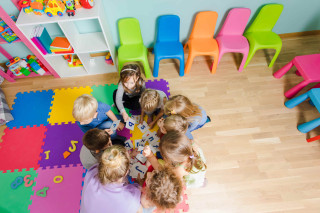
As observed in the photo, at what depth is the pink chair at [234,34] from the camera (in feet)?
9.87

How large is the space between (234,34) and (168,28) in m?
1.20

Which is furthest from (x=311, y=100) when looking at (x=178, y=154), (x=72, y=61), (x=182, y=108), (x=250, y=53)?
(x=72, y=61)

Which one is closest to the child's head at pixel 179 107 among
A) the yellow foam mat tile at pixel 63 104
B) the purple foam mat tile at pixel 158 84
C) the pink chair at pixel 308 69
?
the purple foam mat tile at pixel 158 84

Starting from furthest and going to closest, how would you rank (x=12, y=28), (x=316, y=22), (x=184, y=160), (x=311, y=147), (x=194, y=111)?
1. (x=316, y=22)
2. (x=311, y=147)
3. (x=12, y=28)
4. (x=194, y=111)
5. (x=184, y=160)

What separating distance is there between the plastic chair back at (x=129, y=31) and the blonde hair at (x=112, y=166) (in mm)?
2145

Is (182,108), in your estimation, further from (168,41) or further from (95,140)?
(168,41)

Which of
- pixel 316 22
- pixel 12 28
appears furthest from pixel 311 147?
pixel 12 28

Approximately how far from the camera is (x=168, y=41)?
3.26m

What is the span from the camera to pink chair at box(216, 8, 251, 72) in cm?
301

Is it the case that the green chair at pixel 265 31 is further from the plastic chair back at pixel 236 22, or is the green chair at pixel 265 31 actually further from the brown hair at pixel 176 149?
the brown hair at pixel 176 149

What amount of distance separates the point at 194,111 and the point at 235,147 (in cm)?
101

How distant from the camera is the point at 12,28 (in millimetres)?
2551

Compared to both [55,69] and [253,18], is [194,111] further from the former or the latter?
[55,69]

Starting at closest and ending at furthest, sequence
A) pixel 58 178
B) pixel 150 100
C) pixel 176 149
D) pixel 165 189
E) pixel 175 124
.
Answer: pixel 165 189 → pixel 176 149 → pixel 175 124 → pixel 150 100 → pixel 58 178
